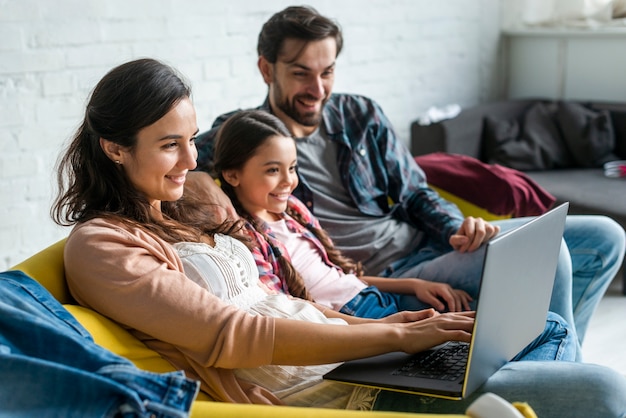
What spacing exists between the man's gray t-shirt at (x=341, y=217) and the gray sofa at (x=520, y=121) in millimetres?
1393

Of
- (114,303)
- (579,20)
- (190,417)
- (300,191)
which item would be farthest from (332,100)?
(579,20)

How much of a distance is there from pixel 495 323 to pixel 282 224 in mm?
766

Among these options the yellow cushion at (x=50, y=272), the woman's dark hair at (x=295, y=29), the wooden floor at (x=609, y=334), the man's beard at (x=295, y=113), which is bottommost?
Result: the wooden floor at (x=609, y=334)

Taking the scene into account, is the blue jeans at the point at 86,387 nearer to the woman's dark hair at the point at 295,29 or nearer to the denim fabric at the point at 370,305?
the denim fabric at the point at 370,305

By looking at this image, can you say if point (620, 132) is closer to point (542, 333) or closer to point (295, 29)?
point (295, 29)

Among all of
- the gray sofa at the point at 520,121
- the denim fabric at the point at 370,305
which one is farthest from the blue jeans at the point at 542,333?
the gray sofa at the point at 520,121

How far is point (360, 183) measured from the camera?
2.40m

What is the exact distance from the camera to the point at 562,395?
1.42 m

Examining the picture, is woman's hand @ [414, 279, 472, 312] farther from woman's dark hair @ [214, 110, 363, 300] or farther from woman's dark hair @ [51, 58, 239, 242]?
woman's dark hair @ [51, 58, 239, 242]

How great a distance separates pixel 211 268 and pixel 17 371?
0.45 m

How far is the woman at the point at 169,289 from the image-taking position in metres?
1.42

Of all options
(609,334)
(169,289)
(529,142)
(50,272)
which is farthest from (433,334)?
(529,142)

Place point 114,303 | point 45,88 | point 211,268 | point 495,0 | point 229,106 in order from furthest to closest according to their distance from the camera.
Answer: point 495,0, point 229,106, point 45,88, point 211,268, point 114,303

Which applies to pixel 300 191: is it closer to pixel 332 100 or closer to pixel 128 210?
pixel 332 100
